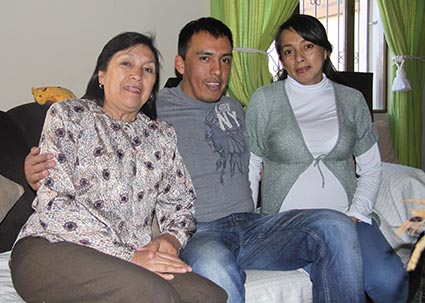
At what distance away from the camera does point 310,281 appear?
1.73m

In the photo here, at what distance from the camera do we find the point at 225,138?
186 cm

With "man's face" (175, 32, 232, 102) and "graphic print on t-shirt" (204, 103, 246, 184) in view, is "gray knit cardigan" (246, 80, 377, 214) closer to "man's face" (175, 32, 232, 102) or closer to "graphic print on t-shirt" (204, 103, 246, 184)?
"graphic print on t-shirt" (204, 103, 246, 184)

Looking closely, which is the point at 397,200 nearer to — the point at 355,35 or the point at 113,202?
the point at 113,202

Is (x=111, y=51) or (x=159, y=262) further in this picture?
(x=111, y=51)

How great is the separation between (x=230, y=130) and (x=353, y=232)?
1.89 feet

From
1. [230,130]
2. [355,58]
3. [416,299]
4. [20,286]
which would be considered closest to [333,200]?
[230,130]

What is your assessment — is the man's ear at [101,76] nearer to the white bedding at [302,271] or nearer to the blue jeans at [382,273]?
the white bedding at [302,271]

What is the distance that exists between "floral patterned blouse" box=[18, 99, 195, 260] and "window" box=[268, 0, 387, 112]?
253 cm

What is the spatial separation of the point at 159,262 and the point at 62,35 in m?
1.50

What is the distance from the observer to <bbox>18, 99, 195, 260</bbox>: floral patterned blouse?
1354 millimetres

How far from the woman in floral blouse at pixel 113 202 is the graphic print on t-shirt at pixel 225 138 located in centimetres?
A: 19

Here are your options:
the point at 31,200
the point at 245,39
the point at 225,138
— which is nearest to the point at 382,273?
the point at 225,138

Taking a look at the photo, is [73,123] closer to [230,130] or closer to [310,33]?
[230,130]

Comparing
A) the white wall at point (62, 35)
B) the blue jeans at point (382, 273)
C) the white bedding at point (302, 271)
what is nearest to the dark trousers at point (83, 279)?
the white bedding at point (302, 271)
